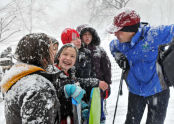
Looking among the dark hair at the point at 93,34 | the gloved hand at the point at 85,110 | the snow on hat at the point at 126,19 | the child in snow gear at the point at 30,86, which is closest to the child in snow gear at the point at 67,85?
the gloved hand at the point at 85,110

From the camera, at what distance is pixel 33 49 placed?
1.09 metres

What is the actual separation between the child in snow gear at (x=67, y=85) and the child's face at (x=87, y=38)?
0.73m

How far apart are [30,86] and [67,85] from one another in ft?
2.13

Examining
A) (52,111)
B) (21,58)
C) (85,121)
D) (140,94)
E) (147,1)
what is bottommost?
(85,121)

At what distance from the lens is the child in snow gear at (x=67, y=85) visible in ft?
5.19

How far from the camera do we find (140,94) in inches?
79.4

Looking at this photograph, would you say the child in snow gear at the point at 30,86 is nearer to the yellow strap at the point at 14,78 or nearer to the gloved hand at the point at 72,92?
the yellow strap at the point at 14,78

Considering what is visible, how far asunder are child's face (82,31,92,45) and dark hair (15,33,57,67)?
157cm

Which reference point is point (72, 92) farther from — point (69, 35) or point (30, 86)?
point (69, 35)

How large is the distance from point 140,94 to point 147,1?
1165 inches

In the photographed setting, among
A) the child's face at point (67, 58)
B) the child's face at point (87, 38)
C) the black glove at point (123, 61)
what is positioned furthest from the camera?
the child's face at point (87, 38)

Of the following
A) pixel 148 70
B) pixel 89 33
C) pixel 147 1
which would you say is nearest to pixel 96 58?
pixel 89 33

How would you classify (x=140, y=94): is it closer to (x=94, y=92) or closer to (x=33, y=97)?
(x=94, y=92)

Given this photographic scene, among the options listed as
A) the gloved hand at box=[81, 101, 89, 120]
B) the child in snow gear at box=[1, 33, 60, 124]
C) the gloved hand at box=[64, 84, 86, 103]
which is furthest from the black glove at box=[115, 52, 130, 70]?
the child in snow gear at box=[1, 33, 60, 124]
